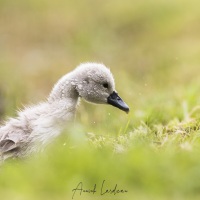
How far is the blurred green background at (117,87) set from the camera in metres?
4.62

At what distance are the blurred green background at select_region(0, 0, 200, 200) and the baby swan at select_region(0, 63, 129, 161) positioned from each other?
14 centimetres

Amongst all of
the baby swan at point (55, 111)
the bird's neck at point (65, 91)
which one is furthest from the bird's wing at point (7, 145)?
the bird's neck at point (65, 91)

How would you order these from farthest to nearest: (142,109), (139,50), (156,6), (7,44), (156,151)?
(156,6)
(7,44)
(139,50)
(142,109)
(156,151)

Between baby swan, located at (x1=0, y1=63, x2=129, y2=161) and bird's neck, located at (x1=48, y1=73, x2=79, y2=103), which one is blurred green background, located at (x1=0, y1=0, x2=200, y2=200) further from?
bird's neck, located at (x1=48, y1=73, x2=79, y2=103)

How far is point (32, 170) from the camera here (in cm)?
481

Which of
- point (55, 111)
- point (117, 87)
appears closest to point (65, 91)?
point (55, 111)

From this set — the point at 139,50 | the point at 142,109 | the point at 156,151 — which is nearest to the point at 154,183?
the point at 156,151

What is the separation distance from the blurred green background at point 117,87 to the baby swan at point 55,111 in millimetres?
138

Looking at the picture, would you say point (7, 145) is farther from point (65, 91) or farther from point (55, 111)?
point (65, 91)

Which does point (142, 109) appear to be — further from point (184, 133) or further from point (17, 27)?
point (17, 27)

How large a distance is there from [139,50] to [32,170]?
1014 cm

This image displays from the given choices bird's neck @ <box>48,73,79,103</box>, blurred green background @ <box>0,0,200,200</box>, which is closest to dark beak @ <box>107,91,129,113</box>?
blurred green background @ <box>0,0,200,200</box>

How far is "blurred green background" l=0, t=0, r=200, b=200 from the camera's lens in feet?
15.2

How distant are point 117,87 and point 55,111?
3347 millimetres
